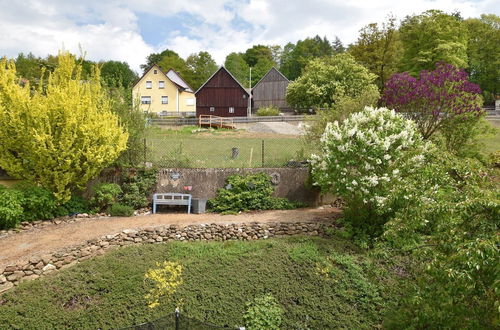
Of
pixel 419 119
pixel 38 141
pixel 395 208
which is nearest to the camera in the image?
pixel 395 208

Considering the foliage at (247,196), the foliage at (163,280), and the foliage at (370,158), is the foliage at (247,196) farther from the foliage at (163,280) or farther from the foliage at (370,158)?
the foliage at (163,280)

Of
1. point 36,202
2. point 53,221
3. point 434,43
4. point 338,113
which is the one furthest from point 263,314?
point 434,43

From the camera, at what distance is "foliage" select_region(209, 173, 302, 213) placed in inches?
500

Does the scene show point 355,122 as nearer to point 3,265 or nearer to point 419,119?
point 419,119

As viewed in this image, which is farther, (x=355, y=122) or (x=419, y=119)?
(x=419, y=119)

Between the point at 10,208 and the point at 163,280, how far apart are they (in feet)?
19.0

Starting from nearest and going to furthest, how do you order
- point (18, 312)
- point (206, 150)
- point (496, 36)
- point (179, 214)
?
point (18, 312)
point (179, 214)
point (206, 150)
point (496, 36)

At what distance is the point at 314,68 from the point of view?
3528 centimetres

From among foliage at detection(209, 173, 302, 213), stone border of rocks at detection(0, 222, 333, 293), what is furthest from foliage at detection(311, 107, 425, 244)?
foliage at detection(209, 173, 302, 213)

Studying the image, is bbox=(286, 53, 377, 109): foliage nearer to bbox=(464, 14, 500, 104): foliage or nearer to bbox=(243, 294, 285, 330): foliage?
bbox=(464, 14, 500, 104): foliage

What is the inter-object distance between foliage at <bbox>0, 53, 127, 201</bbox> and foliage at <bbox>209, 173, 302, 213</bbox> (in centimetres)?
389

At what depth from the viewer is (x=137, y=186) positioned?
12.9 metres

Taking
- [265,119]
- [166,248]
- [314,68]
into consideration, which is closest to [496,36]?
[314,68]

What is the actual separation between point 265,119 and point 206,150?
16.0 meters
